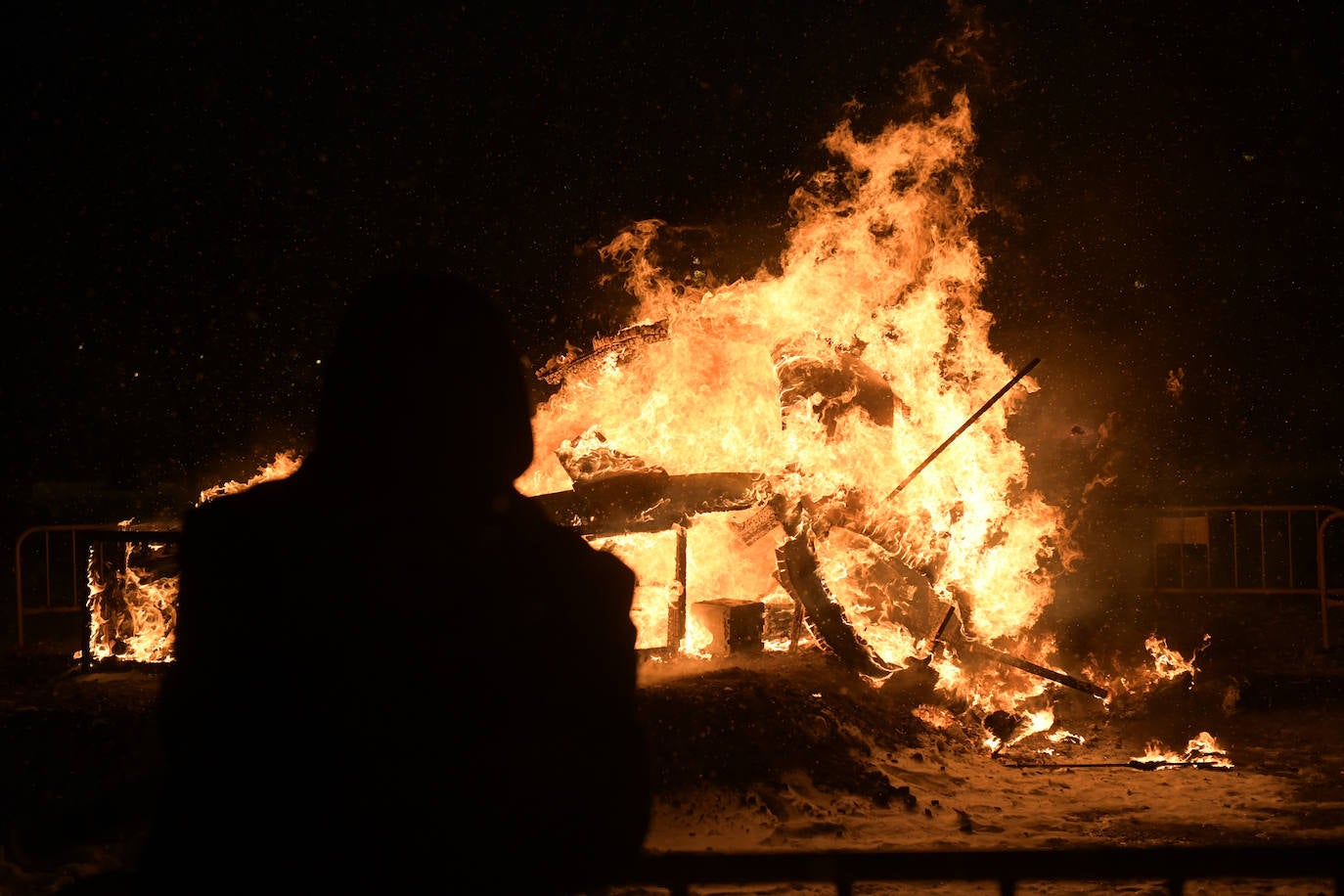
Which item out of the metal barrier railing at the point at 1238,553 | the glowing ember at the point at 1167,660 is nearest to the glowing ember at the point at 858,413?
the glowing ember at the point at 1167,660

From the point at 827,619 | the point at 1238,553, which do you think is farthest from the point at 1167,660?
the point at 1238,553

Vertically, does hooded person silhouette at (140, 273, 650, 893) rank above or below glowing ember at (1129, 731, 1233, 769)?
above

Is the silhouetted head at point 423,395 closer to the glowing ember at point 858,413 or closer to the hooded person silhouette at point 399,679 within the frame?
the hooded person silhouette at point 399,679

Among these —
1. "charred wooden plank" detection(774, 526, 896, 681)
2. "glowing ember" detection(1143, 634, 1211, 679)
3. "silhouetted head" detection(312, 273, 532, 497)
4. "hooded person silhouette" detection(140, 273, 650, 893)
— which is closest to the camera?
"hooded person silhouette" detection(140, 273, 650, 893)

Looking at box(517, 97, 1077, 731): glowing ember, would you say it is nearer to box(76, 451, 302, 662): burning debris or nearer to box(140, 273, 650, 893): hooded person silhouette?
box(76, 451, 302, 662): burning debris

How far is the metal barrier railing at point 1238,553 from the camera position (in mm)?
12133

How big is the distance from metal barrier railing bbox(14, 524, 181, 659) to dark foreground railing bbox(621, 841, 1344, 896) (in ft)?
16.2

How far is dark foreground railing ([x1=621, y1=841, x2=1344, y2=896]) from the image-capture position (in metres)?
1.95

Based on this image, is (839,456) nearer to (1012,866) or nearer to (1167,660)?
(1167,660)

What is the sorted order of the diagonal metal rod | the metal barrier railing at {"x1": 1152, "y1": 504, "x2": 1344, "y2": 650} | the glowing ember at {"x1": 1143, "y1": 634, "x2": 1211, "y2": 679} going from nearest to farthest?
1. the diagonal metal rod
2. the glowing ember at {"x1": 1143, "y1": 634, "x2": 1211, "y2": 679}
3. the metal barrier railing at {"x1": 1152, "y1": 504, "x2": 1344, "y2": 650}

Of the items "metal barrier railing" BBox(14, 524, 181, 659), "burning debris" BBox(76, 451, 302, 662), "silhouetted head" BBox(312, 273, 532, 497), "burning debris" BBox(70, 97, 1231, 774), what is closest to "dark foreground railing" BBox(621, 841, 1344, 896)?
"silhouetted head" BBox(312, 273, 532, 497)

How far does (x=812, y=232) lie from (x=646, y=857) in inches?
396

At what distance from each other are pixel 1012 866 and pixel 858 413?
801 centimetres

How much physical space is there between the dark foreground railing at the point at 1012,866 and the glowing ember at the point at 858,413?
732cm
